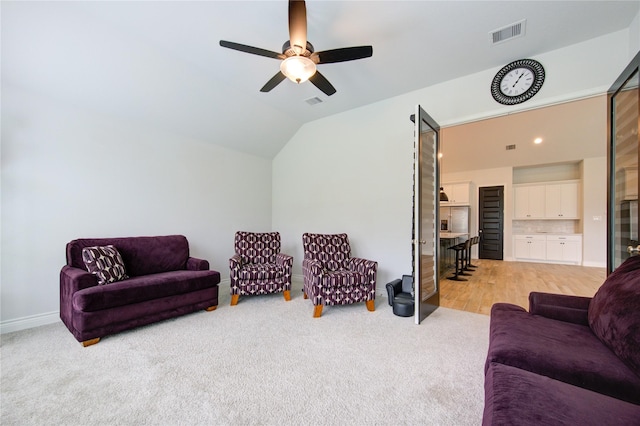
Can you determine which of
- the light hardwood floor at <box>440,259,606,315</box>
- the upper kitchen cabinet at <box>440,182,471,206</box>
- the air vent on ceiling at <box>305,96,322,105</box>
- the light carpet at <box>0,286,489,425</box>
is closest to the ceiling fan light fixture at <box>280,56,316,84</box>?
the air vent on ceiling at <box>305,96,322,105</box>

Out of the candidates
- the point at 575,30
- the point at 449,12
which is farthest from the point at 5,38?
the point at 575,30

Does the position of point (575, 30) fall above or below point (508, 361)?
above

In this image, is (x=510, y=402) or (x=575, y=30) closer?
(x=510, y=402)

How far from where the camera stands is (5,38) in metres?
2.34

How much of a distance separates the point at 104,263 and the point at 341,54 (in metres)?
3.03

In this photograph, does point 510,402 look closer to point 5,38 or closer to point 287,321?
point 287,321

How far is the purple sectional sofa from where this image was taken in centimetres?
91

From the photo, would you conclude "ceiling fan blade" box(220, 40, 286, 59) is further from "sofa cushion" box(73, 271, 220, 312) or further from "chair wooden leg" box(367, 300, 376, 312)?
"chair wooden leg" box(367, 300, 376, 312)

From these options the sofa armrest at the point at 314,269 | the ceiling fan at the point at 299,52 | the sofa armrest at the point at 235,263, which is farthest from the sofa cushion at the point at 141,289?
the ceiling fan at the point at 299,52

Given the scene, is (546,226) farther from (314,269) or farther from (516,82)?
(314,269)

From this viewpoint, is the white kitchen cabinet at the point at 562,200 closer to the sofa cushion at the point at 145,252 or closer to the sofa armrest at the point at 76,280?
the sofa cushion at the point at 145,252

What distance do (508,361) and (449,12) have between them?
2.71m

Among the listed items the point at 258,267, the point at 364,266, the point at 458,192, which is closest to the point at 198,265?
the point at 258,267

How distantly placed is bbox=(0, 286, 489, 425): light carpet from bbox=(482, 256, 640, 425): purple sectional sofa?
0.51 m
